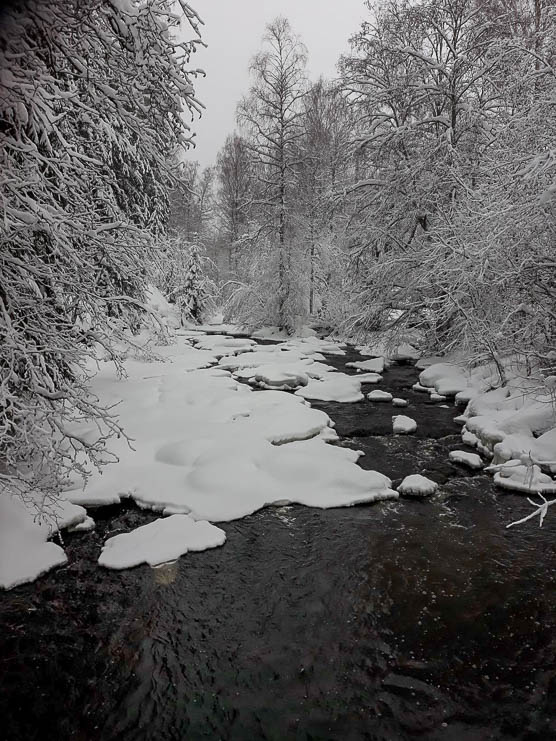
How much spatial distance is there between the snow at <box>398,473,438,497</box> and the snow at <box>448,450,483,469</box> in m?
0.92

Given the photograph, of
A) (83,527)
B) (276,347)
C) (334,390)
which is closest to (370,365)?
(334,390)

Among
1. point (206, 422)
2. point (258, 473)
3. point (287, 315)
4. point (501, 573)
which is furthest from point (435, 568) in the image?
point (287, 315)

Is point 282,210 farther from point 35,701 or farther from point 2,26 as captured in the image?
point 35,701

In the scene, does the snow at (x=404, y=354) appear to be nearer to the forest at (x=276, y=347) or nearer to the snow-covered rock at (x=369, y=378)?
the forest at (x=276, y=347)

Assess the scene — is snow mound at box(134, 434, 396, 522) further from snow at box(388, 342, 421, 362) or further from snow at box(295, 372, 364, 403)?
snow at box(388, 342, 421, 362)

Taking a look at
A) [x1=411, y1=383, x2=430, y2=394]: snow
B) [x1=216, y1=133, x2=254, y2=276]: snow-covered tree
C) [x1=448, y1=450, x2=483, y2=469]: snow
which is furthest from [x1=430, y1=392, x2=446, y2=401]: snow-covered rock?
[x1=216, y1=133, x2=254, y2=276]: snow-covered tree

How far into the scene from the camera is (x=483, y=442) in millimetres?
6578

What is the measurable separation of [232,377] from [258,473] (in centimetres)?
553

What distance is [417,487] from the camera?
522 cm

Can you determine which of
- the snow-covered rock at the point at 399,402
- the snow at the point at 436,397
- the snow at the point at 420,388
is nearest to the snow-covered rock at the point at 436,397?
the snow at the point at 436,397

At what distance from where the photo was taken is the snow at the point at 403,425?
24.0ft

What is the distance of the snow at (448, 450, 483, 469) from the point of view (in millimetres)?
6000

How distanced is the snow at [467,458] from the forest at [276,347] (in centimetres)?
7

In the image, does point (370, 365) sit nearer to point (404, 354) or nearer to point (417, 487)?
point (404, 354)
